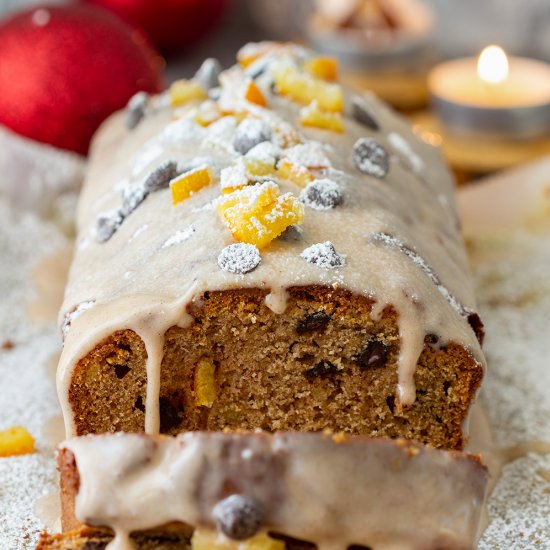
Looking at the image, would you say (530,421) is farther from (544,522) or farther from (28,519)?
(28,519)

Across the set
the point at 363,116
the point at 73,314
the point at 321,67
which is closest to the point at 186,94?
the point at 321,67

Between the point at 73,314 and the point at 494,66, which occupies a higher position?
the point at 73,314

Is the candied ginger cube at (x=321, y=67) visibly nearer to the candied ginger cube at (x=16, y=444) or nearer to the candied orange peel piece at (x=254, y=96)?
the candied orange peel piece at (x=254, y=96)

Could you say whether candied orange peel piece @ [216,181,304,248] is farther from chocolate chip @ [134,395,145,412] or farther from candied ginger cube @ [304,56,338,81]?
candied ginger cube @ [304,56,338,81]

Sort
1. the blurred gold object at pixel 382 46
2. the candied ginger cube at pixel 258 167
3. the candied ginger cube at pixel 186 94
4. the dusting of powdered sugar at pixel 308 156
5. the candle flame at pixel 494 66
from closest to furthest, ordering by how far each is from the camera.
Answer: the candied ginger cube at pixel 258 167, the dusting of powdered sugar at pixel 308 156, the candied ginger cube at pixel 186 94, the candle flame at pixel 494 66, the blurred gold object at pixel 382 46

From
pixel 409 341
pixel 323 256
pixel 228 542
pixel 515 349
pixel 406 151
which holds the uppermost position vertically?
pixel 323 256

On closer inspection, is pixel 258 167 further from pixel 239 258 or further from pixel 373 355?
pixel 373 355

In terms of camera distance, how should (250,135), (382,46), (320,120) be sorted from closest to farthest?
(250,135), (320,120), (382,46)

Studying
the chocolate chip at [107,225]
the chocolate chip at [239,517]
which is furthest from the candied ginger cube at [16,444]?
the chocolate chip at [239,517]
